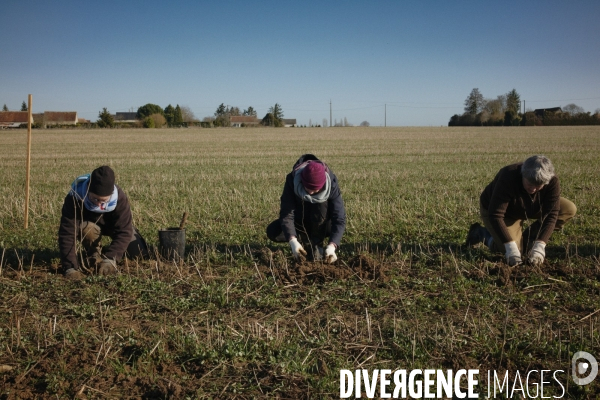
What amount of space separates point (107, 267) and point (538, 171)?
503cm

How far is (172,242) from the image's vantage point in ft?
21.3

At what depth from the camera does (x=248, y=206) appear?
10.2 metres

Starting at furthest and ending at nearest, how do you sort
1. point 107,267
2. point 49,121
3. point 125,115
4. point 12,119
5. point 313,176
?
point 125,115
point 49,121
point 12,119
point 107,267
point 313,176

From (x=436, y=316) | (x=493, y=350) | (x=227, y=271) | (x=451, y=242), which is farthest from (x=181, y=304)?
(x=451, y=242)

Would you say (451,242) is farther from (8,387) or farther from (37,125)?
(37,125)

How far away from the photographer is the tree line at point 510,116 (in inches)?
2782

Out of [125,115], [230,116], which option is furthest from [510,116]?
[125,115]

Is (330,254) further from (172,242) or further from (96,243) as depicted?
(96,243)

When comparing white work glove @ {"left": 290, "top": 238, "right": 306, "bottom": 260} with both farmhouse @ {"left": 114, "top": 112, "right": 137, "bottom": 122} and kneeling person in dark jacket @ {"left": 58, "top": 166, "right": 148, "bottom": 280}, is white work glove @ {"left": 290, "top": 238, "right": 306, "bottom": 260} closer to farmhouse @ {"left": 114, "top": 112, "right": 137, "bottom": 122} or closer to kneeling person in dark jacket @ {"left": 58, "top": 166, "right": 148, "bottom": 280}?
kneeling person in dark jacket @ {"left": 58, "top": 166, "right": 148, "bottom": 280}

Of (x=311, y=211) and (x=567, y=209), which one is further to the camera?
(x=567, y=209)

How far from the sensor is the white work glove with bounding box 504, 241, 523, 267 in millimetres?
5859

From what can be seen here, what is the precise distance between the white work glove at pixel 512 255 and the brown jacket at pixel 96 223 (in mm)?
4595

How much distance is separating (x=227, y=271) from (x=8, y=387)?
2872 millimetres

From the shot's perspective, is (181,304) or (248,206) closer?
(181,304)
